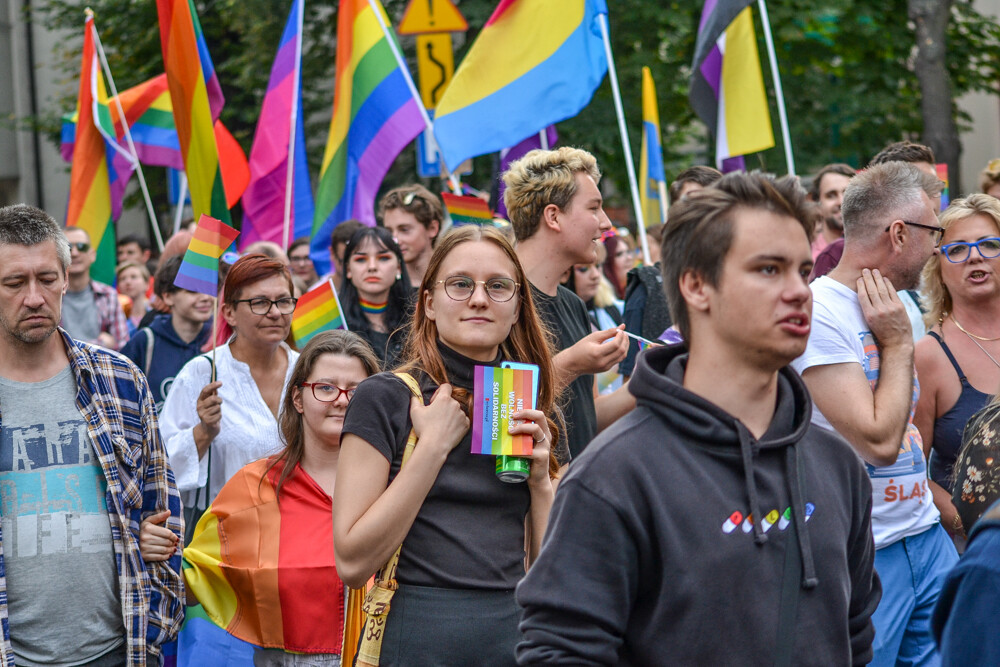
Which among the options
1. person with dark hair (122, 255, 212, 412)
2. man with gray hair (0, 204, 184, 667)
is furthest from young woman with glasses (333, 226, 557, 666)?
person with dark hair (122, 255, 212, 412)

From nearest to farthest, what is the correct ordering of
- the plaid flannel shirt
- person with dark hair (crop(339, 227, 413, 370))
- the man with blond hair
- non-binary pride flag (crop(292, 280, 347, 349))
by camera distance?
1. the plaid flannel shirt
2. the man with blond hair
3. non-binary pride flag (crop(292, 280, 347, 349))
4. person with dark hair (crop(339, 227, 413, 370))

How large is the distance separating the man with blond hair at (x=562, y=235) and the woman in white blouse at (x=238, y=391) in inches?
48.6

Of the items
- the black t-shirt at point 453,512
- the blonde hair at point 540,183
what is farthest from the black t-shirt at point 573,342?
the black t-shirt at point 453,512

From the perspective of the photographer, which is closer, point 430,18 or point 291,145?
point 291,145

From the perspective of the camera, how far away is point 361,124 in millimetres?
8812

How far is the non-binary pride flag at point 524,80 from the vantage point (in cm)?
766

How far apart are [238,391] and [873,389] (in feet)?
9.14

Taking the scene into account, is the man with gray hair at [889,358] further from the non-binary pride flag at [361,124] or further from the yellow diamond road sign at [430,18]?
the yellow diamond road sign at [430,18]

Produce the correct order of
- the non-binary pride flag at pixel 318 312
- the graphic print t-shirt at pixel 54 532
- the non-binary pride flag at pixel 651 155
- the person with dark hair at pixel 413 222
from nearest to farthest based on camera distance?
the graphic print t-shirt at pixel 54 532 → the non-binary pride flag at pixel 318 312 → the person with dark hair at pixel 413 222 → the non-binary pride flag at pixel 651 155

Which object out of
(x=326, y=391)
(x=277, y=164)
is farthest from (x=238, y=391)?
(x=277, y=164)

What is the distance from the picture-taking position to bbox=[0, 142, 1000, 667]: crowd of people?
2.11 metres

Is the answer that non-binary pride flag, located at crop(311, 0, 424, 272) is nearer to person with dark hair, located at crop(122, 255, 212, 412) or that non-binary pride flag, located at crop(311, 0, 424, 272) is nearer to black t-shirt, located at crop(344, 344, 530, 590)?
person with dark hair, located at crop(122, 255, 212, 412)

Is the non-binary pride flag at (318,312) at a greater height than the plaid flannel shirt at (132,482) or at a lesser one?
greater

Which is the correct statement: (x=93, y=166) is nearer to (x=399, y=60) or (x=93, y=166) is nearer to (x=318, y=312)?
(x=399, y=60)
